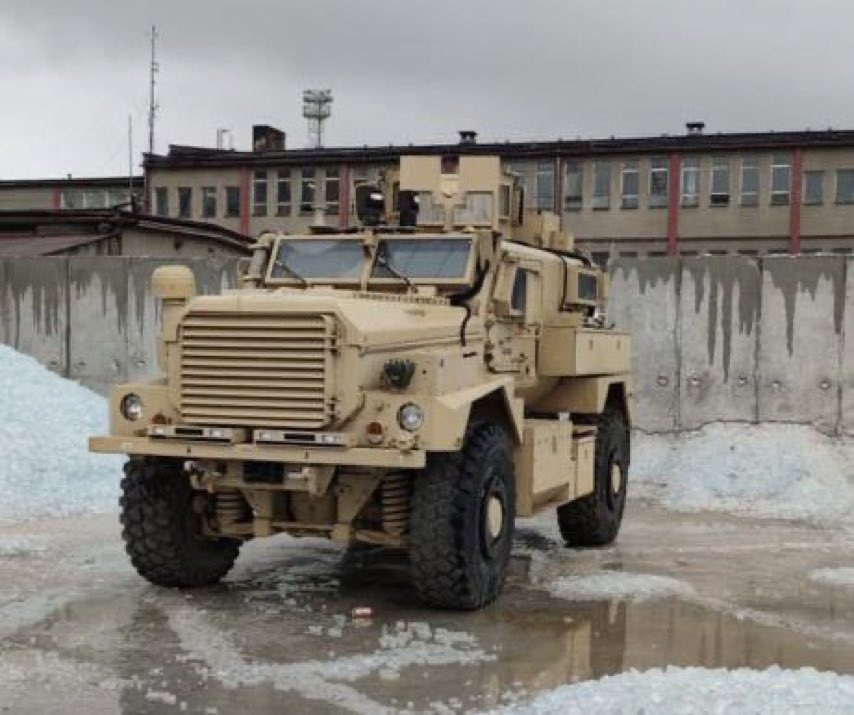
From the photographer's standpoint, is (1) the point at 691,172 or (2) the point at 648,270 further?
(1) the point at 691,172

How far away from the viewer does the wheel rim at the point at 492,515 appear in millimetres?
7832

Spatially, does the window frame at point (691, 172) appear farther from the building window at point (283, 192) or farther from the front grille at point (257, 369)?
the front grille at point (257, 369)

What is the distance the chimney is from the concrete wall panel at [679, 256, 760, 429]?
35.3 m

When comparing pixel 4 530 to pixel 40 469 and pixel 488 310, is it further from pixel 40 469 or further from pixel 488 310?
pixel 488 310

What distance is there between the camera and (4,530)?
1066 cm

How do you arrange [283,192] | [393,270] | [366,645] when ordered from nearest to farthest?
[366,645]
[393,270]
[283,192]

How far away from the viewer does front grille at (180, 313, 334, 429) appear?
719 centimetres

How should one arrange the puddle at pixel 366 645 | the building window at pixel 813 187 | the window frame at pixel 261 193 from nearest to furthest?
the puddle at pixel 366 645
the building window at pixel 813 187
the window frame at pixel 261 193

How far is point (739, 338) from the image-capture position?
49.2 ft

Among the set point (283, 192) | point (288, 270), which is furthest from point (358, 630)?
point (283, 192)

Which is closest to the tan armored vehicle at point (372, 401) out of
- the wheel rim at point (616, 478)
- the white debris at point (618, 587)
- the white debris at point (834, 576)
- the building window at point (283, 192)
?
the white debris at point (618, 587)

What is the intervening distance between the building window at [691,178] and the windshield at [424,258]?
113 ft

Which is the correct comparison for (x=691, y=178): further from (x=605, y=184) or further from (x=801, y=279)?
(x=801, y=279)

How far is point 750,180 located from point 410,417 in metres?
36.4
